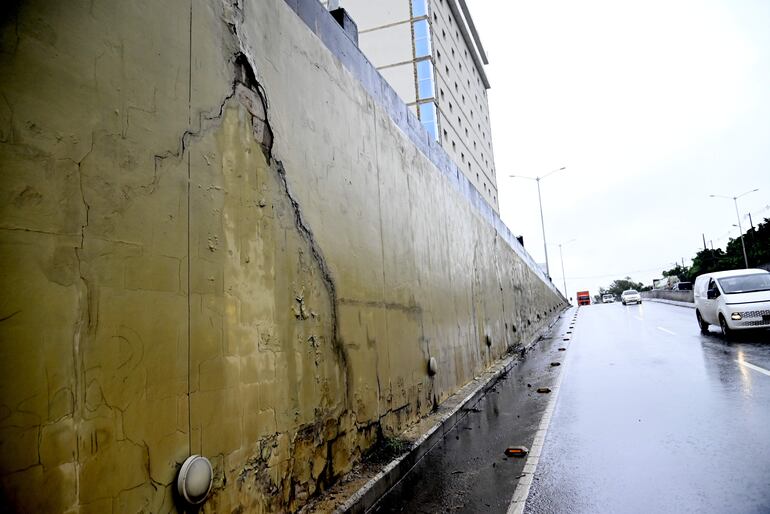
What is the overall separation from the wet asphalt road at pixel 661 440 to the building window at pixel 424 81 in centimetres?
3564

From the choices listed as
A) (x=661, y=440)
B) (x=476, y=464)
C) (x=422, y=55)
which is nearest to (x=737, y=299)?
(x=661, y=440)

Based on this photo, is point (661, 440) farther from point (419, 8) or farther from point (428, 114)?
point (419, 8)

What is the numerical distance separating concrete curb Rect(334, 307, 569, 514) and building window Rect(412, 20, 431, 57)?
Answer: 37937mm

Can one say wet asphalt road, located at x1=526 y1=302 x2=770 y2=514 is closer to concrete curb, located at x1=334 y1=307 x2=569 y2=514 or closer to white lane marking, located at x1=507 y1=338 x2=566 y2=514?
white lane marking, located at x1=507 y1=338 x2=566 y2=514

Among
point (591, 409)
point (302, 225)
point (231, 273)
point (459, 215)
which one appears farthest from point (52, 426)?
point (459, 215)

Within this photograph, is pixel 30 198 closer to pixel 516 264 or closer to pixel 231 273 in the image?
pixel 231 273

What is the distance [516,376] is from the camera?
36.2 feet

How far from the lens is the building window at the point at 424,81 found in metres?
41.8

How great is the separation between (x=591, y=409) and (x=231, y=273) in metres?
5.95

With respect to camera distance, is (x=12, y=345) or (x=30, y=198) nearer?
(x=12, y=345)

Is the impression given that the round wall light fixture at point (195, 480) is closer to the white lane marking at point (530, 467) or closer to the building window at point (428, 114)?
the white lane marking at point (530, 467)

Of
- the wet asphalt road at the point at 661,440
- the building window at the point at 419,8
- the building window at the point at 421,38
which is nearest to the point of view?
the wet asphalt road at the point at 661,440

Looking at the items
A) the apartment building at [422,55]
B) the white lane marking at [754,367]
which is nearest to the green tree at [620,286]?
the apartment building at [422,55]

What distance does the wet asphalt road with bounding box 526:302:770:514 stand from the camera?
149 inches
